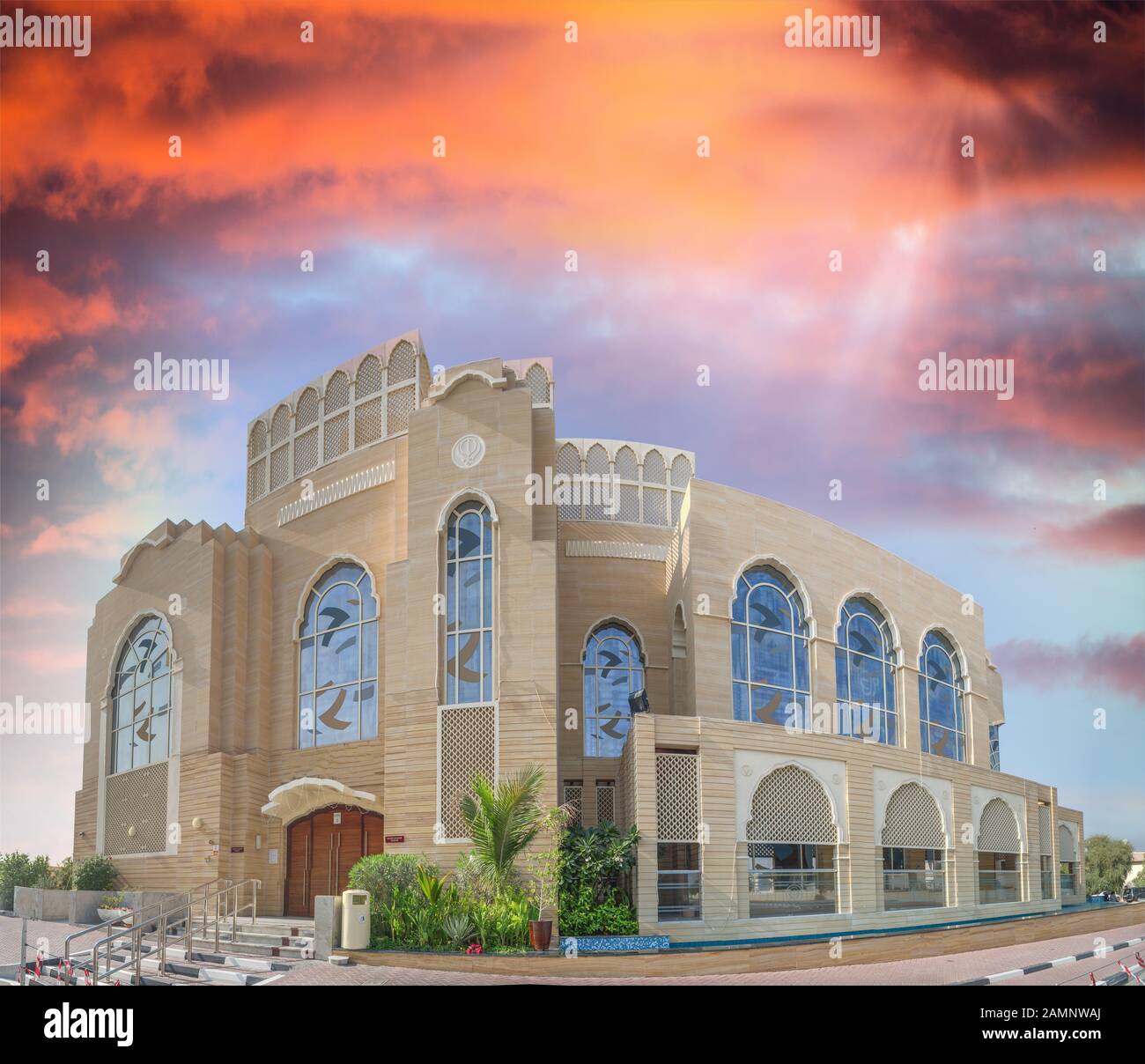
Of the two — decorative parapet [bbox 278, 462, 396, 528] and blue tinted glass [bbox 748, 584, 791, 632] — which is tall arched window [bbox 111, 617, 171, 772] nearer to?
decorative parapet [bbox 278, 462, 396, 528]

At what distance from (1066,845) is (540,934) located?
2578 cm

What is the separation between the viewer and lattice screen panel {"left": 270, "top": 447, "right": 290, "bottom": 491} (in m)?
30.2

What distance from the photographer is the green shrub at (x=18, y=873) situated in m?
35.7

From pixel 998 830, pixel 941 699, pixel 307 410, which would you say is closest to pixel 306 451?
pixel 307 410

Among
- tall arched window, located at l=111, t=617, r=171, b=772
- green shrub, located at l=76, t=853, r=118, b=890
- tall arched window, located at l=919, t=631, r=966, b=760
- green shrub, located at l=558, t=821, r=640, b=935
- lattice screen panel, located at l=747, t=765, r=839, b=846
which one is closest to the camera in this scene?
green shrub, located at l=558, t=821, r=640, b=935

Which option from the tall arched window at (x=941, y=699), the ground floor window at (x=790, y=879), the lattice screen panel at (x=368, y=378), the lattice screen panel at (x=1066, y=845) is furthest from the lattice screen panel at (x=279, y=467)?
the lattice screen panel at (x=1066, y=845)

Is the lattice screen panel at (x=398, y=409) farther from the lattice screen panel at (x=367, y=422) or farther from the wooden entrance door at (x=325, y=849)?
the wooden entrance door at (x=325, y=849)

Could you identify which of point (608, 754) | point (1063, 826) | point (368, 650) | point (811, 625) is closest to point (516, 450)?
point (368, 650)

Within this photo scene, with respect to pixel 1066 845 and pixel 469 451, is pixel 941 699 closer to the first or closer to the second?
pixel 1066 845

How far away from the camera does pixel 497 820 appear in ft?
69.0

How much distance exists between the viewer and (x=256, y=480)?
3120 cm

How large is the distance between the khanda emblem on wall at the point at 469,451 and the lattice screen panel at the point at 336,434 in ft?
15.7

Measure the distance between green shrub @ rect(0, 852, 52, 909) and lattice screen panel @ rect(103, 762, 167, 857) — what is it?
6.50 metres

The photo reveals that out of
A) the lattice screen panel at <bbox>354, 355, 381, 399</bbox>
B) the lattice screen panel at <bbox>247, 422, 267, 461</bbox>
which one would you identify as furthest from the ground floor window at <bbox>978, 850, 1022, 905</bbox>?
the lattice screen panel at <bbox>247, 422, 267, 461</bbox>
